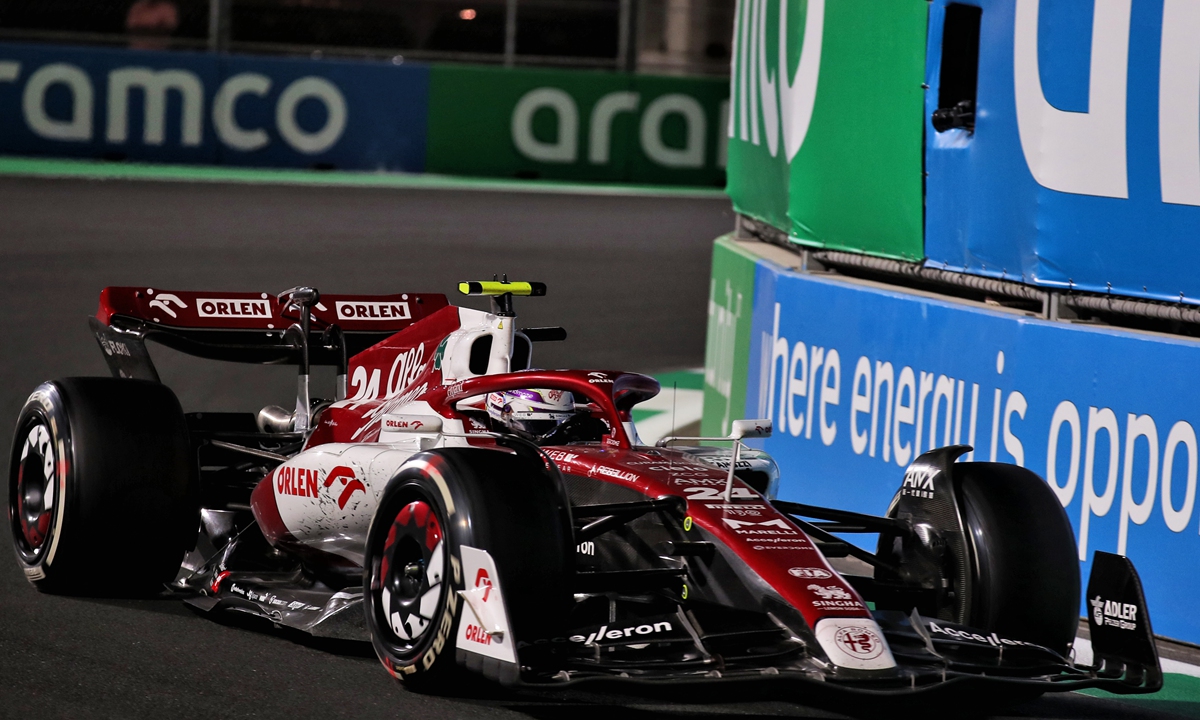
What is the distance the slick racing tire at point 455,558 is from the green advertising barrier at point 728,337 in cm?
418

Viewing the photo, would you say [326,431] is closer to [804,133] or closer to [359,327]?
[359,327]

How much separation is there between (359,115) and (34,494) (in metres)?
23.3

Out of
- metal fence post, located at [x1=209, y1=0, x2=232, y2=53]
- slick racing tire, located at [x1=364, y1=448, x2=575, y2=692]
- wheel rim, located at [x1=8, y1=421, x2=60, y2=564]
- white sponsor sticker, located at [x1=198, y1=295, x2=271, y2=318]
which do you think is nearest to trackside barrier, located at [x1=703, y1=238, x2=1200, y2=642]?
slick racing tire, located at [x1=364, y1=448, x2=575, y2=692]

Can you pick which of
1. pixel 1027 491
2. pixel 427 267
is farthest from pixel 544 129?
pixel 1027 491

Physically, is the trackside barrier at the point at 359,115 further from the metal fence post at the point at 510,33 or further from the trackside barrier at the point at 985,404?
the trackside barrier at the point at 985,404

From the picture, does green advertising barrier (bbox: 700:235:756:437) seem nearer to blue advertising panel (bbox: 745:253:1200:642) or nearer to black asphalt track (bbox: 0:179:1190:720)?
blue advertising panel (bbox: 745:253:1200:642)

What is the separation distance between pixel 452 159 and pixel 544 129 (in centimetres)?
165

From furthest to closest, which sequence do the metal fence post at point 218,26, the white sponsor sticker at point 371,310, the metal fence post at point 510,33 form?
the metal fence post at point 510,33 < the metal fence post at point 218,26 < the white sponsor sticker at point 371,310

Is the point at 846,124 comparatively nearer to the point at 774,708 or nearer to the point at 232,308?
the point at 232,308

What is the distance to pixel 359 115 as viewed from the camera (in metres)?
29.2

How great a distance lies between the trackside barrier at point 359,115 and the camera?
27.8 meters

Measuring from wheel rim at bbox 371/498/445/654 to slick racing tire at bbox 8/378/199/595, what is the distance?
1227 mm

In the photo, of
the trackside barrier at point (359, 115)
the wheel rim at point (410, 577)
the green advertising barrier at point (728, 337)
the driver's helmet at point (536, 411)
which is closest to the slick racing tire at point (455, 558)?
the wheel rim at point (410, 577)

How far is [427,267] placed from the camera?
17.8 meters
